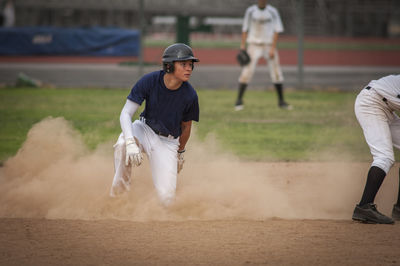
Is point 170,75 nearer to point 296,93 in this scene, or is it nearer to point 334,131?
point 334,131

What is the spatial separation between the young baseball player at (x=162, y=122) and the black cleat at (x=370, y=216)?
1886mm

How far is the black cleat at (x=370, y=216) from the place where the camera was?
19.2ft

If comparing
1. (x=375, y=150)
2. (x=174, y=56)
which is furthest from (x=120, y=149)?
(x=375, y=150)

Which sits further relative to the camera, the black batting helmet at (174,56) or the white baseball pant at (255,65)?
the white baseball pant at (255,65)

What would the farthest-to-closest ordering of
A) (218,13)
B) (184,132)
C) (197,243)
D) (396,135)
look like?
(218,13)
(184,132)
(396,135)
(197,243)

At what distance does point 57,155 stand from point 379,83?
4.18 metres

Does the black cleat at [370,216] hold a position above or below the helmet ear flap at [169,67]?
below

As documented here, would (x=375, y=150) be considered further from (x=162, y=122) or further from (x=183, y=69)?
(x=162, y=122)

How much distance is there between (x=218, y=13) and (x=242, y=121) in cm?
2306

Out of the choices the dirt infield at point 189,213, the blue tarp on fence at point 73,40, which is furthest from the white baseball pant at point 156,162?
the blue tarp on fence at point 73,40

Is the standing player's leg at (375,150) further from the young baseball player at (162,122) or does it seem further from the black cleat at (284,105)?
the black cleat at (284,105)

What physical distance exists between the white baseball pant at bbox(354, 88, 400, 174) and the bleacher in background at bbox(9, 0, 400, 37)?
26593mm

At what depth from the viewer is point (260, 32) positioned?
13820 millimetres

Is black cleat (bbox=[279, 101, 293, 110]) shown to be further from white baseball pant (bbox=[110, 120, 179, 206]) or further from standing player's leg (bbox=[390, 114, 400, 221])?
standing player's leg (bbox=[390, 114, 400, 221])
